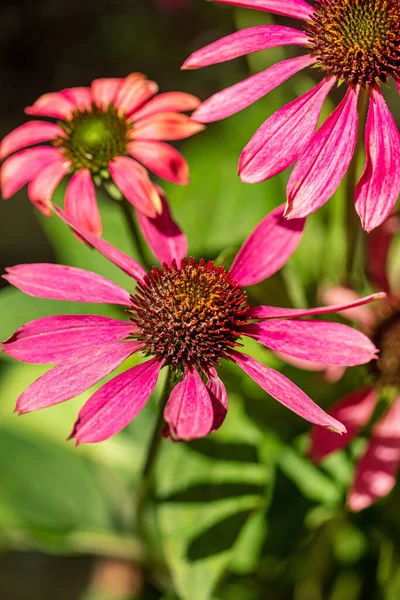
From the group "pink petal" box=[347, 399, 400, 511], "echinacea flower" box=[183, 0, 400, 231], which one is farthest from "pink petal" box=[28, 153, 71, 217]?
"pink petal" box=[347, 399, 400, 511]

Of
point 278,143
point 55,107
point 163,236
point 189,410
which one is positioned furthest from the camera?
point 55,107

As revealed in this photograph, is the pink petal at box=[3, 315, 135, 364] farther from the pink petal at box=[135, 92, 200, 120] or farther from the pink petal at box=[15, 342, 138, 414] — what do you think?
the pink petal at box=[135, 92, 200, 120]

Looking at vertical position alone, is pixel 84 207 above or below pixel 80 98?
below

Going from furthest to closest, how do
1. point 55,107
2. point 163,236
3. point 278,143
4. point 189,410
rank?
point 55,107 < point 163,236 < point 278,143 < point 189,410

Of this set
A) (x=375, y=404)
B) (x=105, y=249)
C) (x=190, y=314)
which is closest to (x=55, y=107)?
(x=105, y=249)

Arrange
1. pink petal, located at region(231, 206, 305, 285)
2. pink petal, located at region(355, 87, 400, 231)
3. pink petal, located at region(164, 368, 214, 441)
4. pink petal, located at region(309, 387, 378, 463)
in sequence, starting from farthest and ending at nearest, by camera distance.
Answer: pink petal, located at region(309, 387, 378, 463), pink petal, located at region(231, 206, 305, 285), pink petal, located at region(355, 87, 400, 231), pink petal, located at region(164, 368, 214, 441)

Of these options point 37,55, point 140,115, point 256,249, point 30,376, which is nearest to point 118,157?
point 140,115

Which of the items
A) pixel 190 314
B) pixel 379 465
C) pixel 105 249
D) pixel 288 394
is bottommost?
pixel 379 465

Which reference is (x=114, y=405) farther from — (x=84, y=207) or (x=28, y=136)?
(x=28, y=136)
